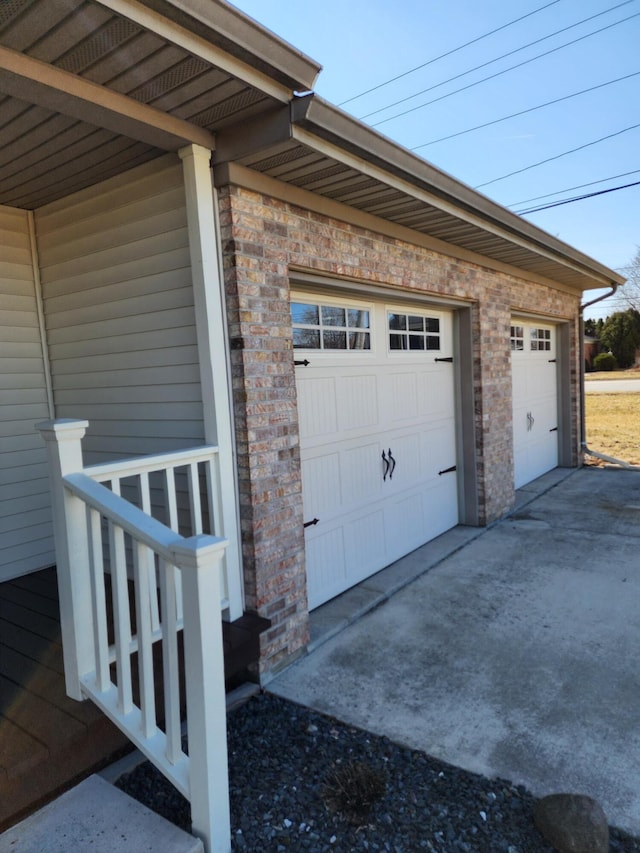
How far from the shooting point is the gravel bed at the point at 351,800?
1.90 meters

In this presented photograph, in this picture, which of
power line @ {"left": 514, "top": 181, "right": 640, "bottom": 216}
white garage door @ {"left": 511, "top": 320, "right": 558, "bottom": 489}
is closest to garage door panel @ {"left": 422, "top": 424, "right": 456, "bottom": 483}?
white garage door @ {"left": 511, "top": 320, "right": 558, "bottom": 489}

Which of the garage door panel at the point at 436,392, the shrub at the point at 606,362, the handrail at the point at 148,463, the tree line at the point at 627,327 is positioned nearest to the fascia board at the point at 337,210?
the garage door panel at the point at 436,392

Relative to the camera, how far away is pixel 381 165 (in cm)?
305

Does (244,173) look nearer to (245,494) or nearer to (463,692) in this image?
(245,494)

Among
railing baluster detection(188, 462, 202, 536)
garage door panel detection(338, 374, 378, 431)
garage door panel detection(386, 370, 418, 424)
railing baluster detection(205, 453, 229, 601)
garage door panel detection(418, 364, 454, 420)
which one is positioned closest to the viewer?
railing baluster detection(188, 462, 202, 536)

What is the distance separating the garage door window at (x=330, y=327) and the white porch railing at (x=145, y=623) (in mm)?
1484

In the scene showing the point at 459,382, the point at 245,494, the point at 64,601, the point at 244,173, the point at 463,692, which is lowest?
the point at 463,692

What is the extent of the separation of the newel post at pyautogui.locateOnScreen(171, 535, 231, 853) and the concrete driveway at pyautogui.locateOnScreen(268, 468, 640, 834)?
0.99 meters

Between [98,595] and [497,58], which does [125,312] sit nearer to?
[98,595]

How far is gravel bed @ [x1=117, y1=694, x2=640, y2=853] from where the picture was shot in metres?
1.90

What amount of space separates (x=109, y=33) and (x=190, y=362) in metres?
1.44

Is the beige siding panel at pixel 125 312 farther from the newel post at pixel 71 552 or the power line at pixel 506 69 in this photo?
the power line at pixel 506 69

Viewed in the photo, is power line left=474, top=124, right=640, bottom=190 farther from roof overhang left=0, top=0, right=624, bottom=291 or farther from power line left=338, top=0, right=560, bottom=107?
roof overhang left=0, top=0, right=624, bottom=291

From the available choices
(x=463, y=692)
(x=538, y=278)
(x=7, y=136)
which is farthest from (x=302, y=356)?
(x=538, y=278)
